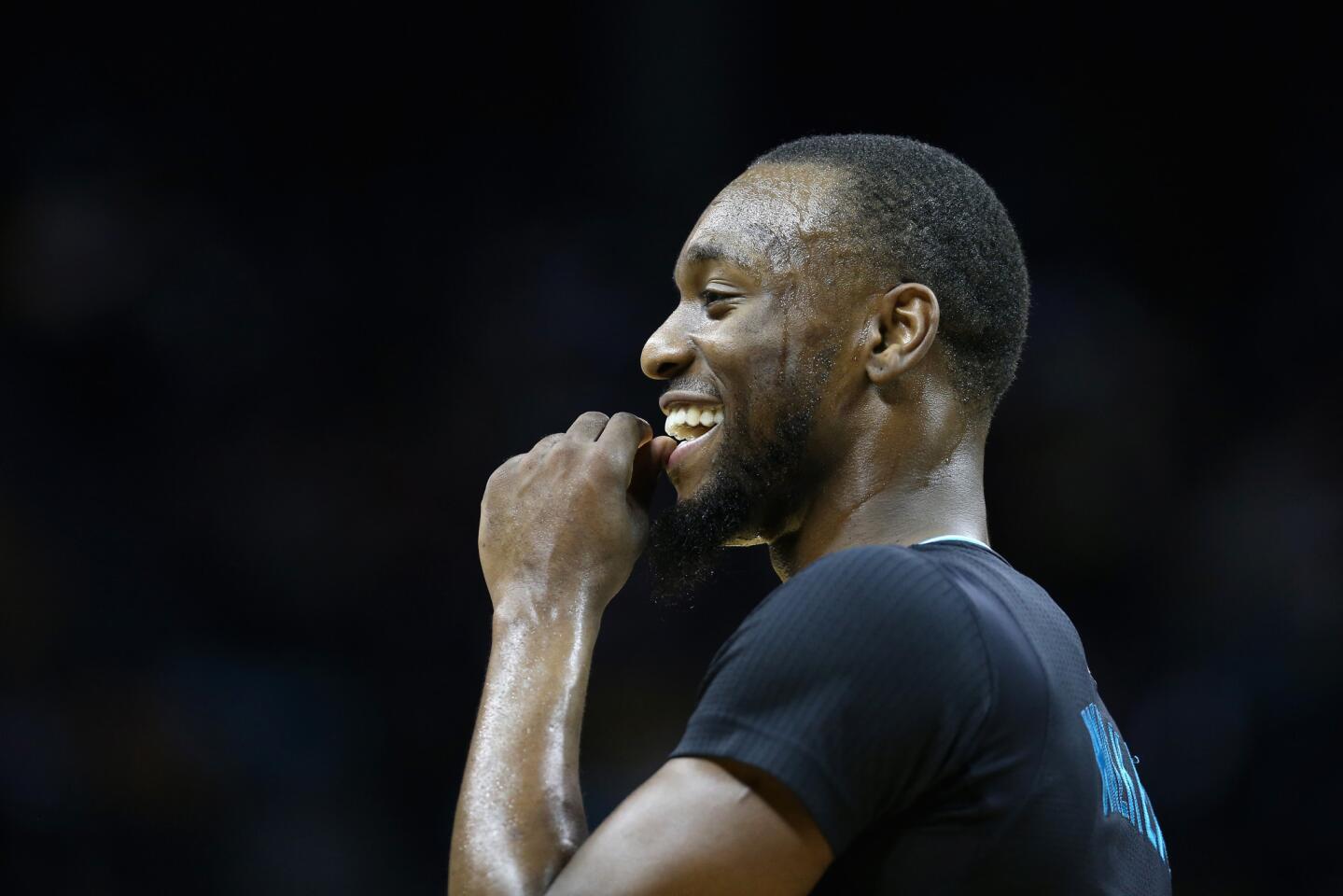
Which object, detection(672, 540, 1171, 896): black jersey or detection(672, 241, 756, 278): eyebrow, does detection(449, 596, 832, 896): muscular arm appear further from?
detection(672, 241, 756, 278): eyebrow

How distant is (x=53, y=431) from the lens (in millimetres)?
3744

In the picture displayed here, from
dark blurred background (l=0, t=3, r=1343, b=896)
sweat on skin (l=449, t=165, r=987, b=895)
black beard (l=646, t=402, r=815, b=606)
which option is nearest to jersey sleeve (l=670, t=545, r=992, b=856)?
sweat on skin (l=449, t=165, r=987, b=895)

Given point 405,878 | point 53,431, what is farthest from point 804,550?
point 53,431

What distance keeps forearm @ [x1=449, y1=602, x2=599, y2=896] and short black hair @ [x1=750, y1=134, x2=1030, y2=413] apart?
58 cm

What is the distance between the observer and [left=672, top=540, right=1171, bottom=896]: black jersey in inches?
47.3

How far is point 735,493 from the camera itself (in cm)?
166

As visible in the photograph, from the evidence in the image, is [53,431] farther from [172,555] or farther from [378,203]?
[378,203]

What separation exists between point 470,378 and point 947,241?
238 cm

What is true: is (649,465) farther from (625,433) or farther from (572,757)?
(572,757)

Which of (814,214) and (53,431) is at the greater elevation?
(814,214)

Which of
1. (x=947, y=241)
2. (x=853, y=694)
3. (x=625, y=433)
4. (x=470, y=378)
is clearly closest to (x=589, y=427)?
(x=625, y=433)

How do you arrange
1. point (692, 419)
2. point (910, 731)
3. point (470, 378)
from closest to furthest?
point (910, 731) < point (692, 419) < point (470, 378)

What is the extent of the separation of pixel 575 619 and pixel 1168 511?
272 cm

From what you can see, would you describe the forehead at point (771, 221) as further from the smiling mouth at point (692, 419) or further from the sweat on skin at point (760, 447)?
the smiling mouth at point (692, 419)
